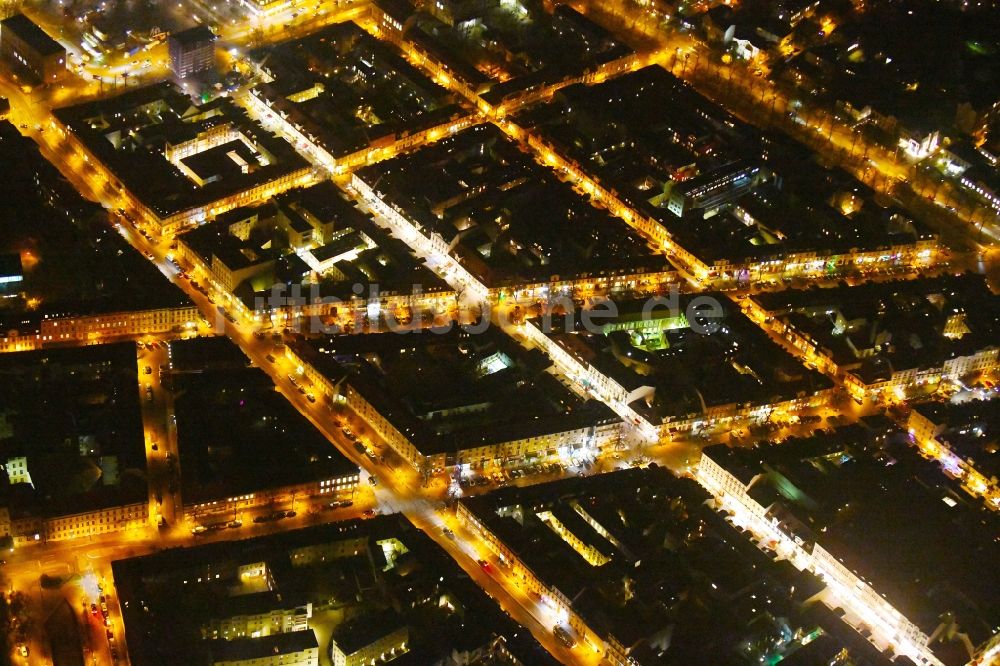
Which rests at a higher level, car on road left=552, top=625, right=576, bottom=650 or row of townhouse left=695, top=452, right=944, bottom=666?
car on road left=552, top=625, right=576, bottom=650

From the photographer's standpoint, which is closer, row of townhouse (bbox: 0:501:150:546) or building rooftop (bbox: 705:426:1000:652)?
row of townhouse (bbox: 0:501:150:546)

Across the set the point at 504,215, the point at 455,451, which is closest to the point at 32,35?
the point at 504,215

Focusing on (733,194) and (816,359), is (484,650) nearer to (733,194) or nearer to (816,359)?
(816,359)

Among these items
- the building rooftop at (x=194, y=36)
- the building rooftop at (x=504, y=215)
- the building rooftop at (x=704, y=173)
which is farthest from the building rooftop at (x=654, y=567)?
the building rooftop at (x=194, y=36)

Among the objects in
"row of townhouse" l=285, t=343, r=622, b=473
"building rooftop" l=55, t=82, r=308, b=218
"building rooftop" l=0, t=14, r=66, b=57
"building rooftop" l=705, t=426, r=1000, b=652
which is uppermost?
"building rooftop" l=0, t=14, r=66, b=57

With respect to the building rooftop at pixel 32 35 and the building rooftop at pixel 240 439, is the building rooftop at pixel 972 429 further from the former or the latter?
the building rooftop at pixel 32 35

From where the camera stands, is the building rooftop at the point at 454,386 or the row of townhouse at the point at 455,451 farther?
the building rooftop at the point at 454,386

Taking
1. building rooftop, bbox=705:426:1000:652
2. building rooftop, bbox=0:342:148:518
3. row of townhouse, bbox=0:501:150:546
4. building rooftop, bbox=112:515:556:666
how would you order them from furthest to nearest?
building rooftop, bbox=705:426:1000:652
building rooftop, bbox=0:342:148:518
row of townhouse, bbox=0:501:150:546
building rooftop, bbox=112:515:556:666

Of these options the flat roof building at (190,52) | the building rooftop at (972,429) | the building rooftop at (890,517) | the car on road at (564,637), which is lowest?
the building rooftop at (972,429)

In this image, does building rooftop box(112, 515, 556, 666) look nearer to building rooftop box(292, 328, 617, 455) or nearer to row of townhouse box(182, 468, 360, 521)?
row of townhouse box(182, 468, 360, 521)

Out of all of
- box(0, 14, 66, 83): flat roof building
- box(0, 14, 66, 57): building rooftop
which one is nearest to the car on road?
box(0, 14, 66, 83): flat roof building

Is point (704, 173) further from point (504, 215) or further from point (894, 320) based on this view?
point (894, 320)

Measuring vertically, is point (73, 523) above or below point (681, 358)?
above
